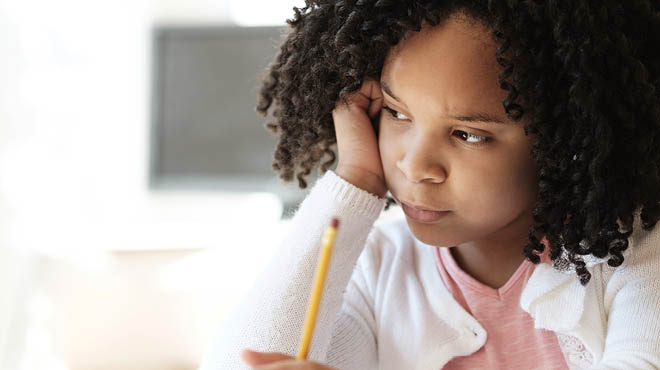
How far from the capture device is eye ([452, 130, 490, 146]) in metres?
0.70

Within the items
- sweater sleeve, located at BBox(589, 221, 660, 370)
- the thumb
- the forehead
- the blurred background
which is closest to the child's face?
the forehead

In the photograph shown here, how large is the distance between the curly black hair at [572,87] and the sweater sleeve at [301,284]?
0.38ft

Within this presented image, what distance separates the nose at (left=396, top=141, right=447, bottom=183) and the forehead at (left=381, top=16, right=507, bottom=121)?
4cm

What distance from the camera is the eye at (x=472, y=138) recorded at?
699 millimetres

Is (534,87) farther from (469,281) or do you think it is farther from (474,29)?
(469,281)

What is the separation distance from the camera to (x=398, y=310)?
0.86 meters

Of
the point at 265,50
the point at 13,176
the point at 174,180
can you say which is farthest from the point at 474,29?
the point at 174,180

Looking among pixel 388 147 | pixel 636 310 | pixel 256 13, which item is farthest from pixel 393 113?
pixel 256 13

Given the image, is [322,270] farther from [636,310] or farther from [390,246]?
[390,246]

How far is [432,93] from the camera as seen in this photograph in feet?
2.21

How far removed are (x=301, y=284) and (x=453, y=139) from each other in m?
0.20

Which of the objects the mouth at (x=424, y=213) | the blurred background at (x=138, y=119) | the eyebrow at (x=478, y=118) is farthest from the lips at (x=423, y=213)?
the blurred background at (x=138, y=119)

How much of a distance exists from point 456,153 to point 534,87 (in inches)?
3.6

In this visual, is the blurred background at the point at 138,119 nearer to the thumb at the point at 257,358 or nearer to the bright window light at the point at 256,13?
the bright window light at the point at 256,13
